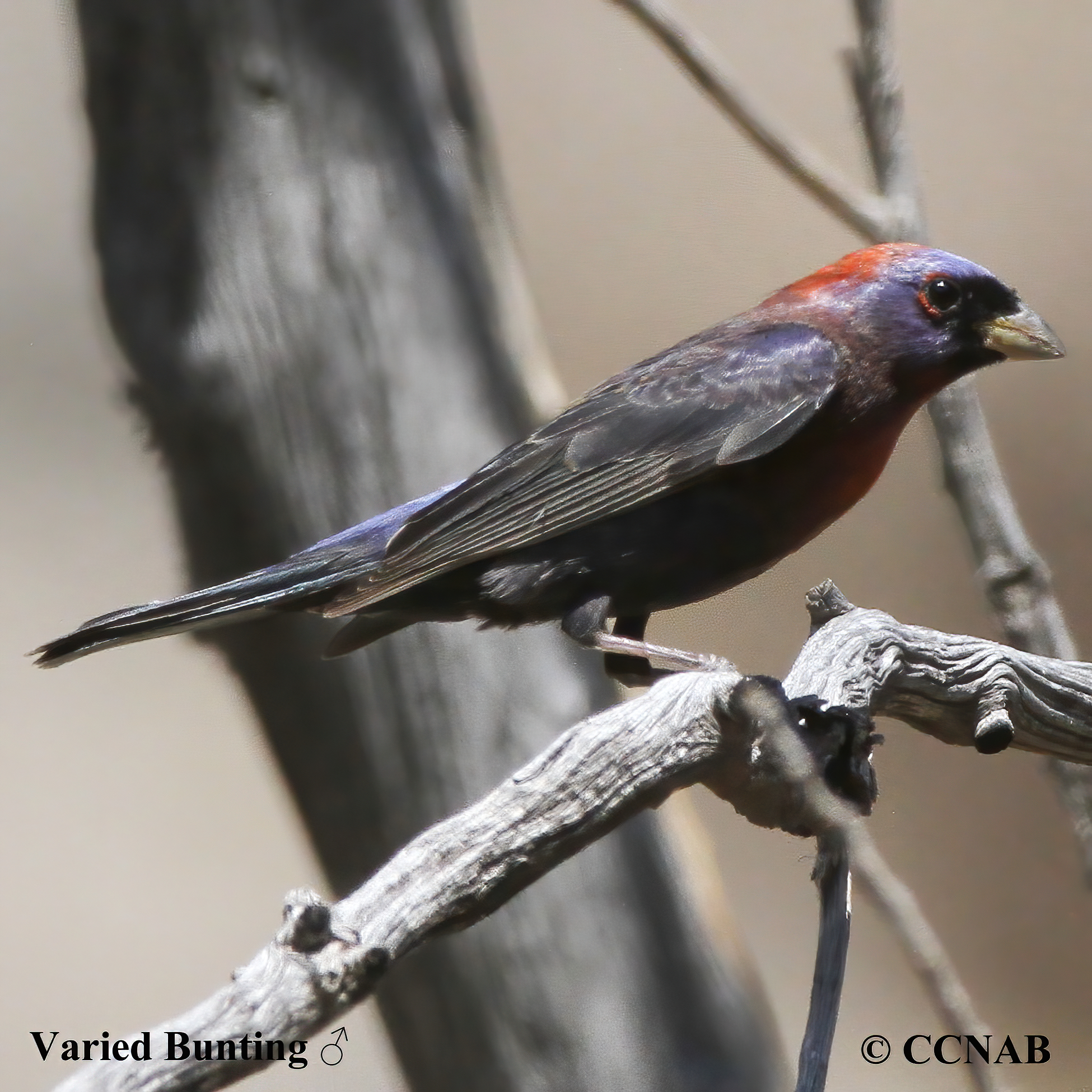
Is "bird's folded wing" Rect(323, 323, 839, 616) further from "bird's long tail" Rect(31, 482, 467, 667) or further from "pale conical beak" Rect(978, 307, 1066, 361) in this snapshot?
"pale conical beak" Rect(978, 307, 1066, 361)

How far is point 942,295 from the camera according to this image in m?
1.62

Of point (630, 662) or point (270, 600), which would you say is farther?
point (630, 662)

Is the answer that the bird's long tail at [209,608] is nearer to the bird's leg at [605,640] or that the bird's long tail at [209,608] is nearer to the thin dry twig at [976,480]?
the bird's leg at [605,640]

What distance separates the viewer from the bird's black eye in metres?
1.61

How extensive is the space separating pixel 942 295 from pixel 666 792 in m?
0.82

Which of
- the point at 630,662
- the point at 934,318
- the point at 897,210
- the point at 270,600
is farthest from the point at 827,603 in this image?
the point at 270,600

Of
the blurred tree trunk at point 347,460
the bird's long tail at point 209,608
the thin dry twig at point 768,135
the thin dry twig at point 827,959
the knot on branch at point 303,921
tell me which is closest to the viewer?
the knot on branch at point 303,921

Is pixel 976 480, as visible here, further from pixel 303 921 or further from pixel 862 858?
pixel 303 921

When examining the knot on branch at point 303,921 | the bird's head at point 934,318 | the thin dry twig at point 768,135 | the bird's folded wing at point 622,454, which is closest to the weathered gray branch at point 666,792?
the knot on branch at point 303,921

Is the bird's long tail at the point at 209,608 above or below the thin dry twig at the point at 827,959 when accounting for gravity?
above

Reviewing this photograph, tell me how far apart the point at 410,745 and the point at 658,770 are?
65 centimetres

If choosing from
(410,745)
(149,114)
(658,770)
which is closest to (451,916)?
(658,770)

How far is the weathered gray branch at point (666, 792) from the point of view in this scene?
0.88 m

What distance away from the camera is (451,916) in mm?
989
